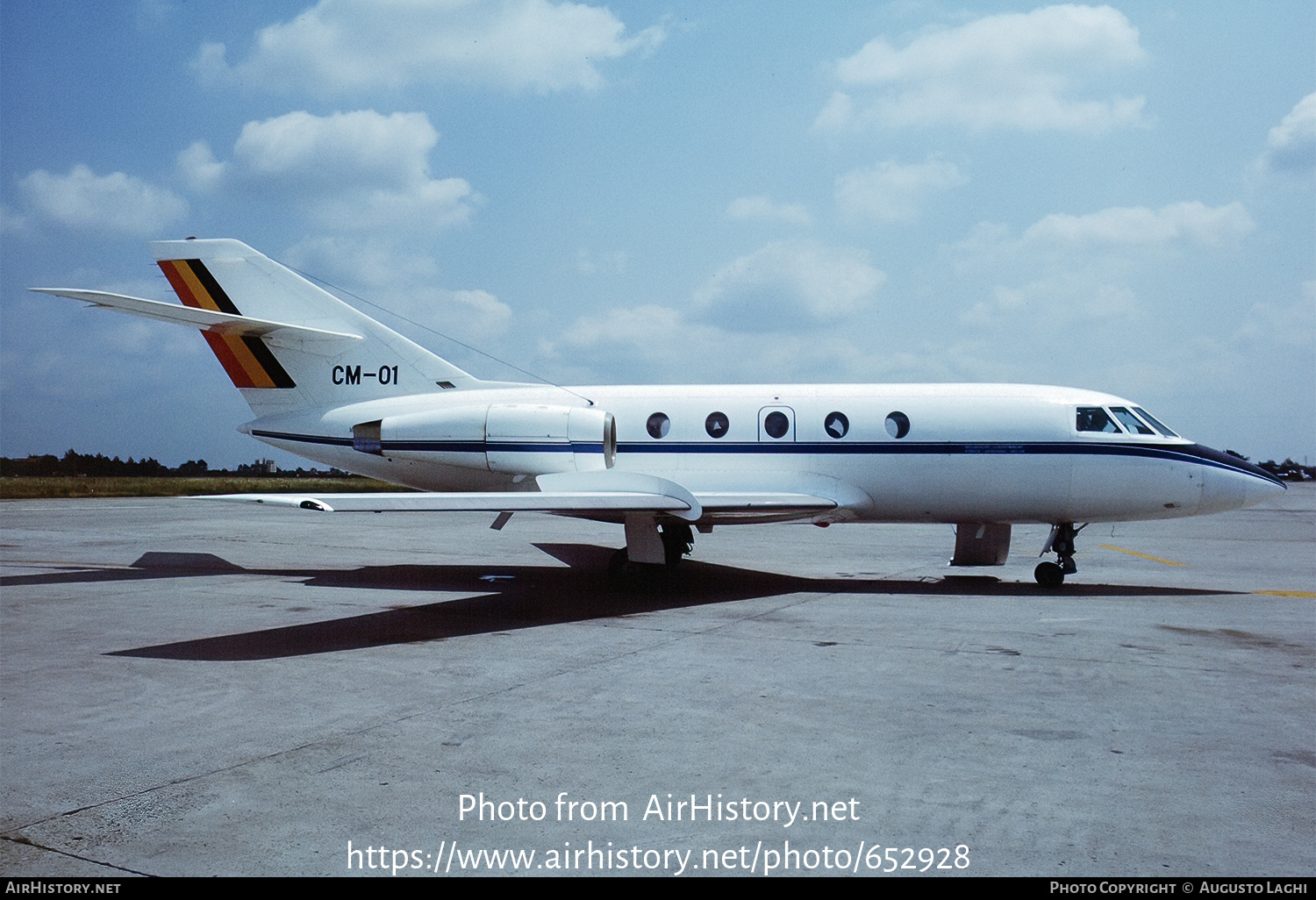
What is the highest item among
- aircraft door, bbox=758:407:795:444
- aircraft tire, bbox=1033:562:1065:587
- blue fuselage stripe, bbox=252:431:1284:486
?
aircraft door, bbox=758:407:795:444

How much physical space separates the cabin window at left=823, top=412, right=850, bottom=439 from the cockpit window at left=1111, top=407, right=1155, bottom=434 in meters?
3.69

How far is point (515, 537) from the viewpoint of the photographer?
2153cm

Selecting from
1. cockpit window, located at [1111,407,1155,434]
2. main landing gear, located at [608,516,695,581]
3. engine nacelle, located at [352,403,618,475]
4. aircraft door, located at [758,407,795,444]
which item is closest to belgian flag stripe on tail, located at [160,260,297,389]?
engine nacelle, located at [352,403,618,475]

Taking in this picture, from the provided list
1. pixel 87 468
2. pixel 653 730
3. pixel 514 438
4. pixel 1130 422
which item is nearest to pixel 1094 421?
pixel 1130 422

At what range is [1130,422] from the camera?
13.1 meters

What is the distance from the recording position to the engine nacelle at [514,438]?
43.8ft

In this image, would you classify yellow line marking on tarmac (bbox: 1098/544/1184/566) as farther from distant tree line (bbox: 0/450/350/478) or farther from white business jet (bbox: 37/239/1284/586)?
distant tree line (bbox: 0/450/350/478)

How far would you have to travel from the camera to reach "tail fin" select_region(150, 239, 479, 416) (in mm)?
14836

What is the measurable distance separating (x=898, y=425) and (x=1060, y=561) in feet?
9.91

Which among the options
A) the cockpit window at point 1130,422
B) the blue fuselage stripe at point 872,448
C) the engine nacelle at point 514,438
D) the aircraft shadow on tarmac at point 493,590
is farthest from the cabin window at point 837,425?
the cockpit window at point 1130,422

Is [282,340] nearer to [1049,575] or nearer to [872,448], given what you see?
[872,448]

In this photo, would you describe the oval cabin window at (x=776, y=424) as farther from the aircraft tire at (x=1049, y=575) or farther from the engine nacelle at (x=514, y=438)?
the aircraft tire at (x=1049, y=575)

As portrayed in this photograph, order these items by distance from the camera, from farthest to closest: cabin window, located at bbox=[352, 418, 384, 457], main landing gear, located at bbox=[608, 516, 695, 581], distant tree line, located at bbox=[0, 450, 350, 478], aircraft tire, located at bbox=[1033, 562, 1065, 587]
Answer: distant tree line, located at bbox=[0, 450, 350, 478], cabin window, located at bbox=[352, 418, 384, 457], aircraft tire, located at bbox=[1033, 562, 1065, 587], main landing gear, located at bbox=[608, 516, 695, 581]
